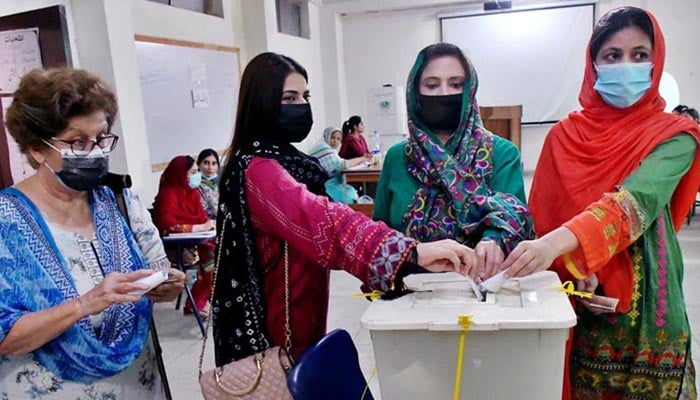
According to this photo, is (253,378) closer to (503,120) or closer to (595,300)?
(595,300)

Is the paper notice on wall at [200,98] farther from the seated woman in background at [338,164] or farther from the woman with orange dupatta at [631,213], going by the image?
the woman with orange dupatta at [631,213]

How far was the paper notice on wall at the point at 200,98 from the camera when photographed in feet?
15.5

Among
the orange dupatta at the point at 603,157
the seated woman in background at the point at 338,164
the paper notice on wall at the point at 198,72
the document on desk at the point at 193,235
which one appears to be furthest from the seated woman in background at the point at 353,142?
the orange dupatta at the point at 603,157

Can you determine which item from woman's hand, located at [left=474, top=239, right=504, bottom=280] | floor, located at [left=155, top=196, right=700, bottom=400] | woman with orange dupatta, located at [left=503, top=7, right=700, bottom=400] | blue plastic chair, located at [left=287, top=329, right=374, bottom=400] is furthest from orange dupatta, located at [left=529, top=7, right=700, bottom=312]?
floor, located at [left=155, top=196, right=700, bottom=400]

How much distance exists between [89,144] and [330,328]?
223cm

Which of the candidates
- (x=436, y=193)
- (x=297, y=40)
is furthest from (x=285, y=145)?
(x=297, y=40)

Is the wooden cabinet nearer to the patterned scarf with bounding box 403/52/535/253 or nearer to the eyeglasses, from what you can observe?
the patterned scarf with bounding box 403/52/535/253

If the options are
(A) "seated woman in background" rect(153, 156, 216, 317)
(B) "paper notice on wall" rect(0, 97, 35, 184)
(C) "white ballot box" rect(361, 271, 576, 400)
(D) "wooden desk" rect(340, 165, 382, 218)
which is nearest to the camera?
(C) "white ballot box" rect(361, 271, 576, 400)

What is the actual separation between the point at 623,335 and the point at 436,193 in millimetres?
490

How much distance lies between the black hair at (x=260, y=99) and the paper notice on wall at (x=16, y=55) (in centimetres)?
188

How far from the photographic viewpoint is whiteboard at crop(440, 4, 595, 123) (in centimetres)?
677

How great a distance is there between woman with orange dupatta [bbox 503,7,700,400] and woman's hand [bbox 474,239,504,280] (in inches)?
6.2

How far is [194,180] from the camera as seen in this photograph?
3727 mm

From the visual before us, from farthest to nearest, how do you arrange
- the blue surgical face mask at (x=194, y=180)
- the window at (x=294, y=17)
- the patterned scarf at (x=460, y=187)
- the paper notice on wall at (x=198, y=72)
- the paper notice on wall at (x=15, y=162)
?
the window at (x=294, y=17) → the paper notice on wall at (x=198, y=72) → the blue surgical face mask at (x=194, y=180) → the paper notice on wall at (x=15, y=162) → the patterned scarf at (x=460, y=187)
